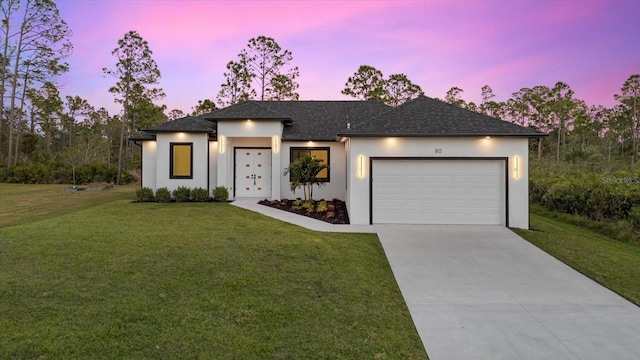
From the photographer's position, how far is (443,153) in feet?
33.7

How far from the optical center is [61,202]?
48.3ft

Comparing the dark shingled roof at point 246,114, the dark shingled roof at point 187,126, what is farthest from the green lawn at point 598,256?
the dark shingled roof at point 187,126

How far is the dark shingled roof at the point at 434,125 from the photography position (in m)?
10.0

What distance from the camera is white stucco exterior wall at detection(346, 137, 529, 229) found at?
1003 centimetres

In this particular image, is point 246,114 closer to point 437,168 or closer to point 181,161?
point 181,161

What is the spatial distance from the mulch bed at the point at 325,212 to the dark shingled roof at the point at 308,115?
2.97 m

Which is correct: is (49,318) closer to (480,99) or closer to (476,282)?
(476,282)

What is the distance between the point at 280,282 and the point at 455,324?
8.66 feet

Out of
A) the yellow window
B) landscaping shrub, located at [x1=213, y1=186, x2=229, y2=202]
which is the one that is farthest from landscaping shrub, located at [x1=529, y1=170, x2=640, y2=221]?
landscaping shrub, located at [x1=213, y1=186, x2=229, y2=202]

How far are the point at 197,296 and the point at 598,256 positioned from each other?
875cm

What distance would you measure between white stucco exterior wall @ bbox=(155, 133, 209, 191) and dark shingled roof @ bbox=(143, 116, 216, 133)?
26 centimetres

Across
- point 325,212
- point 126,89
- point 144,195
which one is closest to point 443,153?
point 325,212

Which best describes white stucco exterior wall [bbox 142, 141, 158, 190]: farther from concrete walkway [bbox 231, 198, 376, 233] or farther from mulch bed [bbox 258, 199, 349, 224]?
mulch bed [bbox 258, 199, 349, 224]

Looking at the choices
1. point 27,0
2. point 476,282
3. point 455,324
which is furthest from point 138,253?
point 27,0
